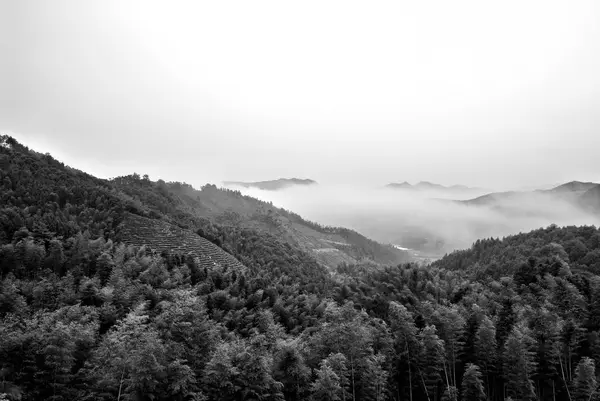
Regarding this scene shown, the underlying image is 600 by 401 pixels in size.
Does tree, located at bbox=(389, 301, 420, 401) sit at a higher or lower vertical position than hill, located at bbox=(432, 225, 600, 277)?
lower

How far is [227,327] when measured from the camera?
5212 cm

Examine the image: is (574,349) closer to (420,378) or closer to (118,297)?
(420,378)

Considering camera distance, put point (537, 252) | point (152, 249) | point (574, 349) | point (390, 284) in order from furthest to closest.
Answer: point (537, 252) → point (390, 284) → point (152, 249) → point (574, 349)

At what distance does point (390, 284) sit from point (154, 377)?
71.5 m

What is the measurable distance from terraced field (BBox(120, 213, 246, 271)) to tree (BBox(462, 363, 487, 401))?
52680 millimetres

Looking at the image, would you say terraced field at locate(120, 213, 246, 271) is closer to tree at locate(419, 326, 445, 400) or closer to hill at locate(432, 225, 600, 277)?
tree at locate(419, 326, 445, 400)

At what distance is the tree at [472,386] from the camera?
3912 cm

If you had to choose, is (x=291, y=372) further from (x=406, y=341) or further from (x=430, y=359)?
(x=430, y=359)

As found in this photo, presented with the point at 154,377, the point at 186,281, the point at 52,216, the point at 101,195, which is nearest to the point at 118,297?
the point at 186,281

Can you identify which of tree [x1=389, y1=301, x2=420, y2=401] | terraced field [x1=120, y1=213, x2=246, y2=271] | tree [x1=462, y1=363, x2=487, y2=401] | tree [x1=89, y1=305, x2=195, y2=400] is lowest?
tree [x1=462, y1=363, x2=487, y2=401]

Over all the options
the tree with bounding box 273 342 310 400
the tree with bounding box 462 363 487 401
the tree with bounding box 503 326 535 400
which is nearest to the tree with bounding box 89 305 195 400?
the tree with bounding box 273 342 310 400

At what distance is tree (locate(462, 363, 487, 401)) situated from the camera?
39.1 meters

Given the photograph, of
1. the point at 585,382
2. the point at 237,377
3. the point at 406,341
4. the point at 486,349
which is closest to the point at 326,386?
the point at 237,377

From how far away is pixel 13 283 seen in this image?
43.6 m
